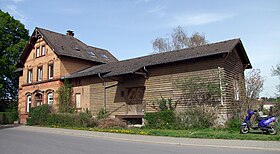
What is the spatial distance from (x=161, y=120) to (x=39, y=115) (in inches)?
509

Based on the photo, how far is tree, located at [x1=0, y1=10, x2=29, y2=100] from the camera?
38.2m

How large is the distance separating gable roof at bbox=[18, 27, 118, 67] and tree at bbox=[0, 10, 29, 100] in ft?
17.6

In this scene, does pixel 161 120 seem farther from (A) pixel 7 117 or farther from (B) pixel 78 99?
(A) pixel 7 117

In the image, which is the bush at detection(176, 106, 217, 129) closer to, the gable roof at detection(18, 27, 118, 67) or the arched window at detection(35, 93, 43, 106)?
the gable roof at detection(18, 27, 118, 67)

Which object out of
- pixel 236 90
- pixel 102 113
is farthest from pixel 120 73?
pixel 236 90

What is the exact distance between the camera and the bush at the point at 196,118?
54.1 ft

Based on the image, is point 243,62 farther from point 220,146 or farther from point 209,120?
point 220,146

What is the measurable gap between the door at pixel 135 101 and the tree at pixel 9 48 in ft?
76.7

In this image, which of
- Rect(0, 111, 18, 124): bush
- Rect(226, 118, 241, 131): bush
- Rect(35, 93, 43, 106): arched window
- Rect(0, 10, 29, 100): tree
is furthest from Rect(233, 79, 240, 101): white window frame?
Rect(0, 10, 29, 100): tree

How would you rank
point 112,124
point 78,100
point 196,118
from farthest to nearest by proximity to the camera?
point 78,100, point 112,124, point 196,118

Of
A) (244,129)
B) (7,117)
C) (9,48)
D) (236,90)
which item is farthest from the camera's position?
(9,48)

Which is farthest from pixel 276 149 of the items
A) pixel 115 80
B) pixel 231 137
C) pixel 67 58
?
pixel 67 58

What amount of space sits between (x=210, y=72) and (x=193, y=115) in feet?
10.5

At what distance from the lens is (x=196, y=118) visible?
16.7 m
